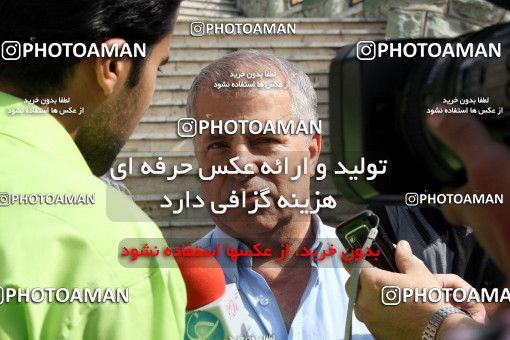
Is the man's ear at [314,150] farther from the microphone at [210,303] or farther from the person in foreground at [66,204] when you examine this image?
the person in foreground at [66,204]

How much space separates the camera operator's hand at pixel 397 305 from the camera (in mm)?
1070

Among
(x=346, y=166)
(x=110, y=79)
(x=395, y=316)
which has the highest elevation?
(x=110, y=79)

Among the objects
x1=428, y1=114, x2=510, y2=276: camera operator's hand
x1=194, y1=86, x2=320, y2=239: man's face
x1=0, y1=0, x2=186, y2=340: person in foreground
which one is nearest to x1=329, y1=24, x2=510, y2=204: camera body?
x1=428, y1=114, x2=510, y2=276: camera operator's hand

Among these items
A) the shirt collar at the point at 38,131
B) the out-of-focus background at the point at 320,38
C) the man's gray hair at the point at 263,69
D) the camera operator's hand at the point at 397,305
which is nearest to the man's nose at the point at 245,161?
the man's gray hair at the point at 263,69

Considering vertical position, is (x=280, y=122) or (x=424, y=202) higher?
(x=280, y=122)

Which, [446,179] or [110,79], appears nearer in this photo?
[446,179]

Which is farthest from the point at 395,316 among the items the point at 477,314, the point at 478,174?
Answer: the point at 478,174

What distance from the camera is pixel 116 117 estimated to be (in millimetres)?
922

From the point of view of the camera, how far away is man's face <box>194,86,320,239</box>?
1270 millimetres

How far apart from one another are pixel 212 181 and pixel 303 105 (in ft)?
0.64

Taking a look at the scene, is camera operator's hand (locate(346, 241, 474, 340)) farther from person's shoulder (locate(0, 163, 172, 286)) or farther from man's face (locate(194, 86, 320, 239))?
person's shoulder (locate(0, 163, 172, 286))

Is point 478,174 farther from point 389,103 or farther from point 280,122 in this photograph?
point 280,122

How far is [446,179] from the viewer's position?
0.59 meters

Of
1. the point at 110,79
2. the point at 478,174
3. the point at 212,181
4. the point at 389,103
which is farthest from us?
the point at 212,181
